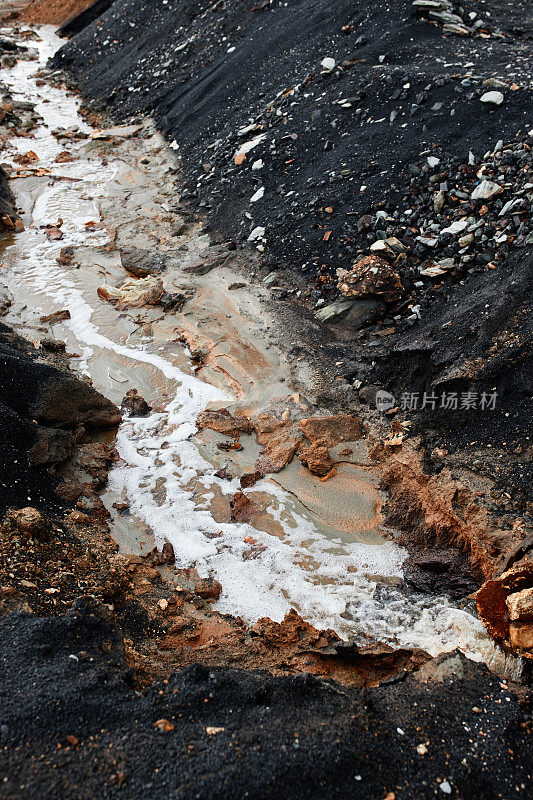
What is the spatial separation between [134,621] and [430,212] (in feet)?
16.2

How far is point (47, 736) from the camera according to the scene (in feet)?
7.42

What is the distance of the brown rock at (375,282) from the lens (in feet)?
17.9

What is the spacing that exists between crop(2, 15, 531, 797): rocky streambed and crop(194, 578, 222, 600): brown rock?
0.02 m

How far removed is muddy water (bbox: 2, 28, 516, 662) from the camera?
3.64 meters

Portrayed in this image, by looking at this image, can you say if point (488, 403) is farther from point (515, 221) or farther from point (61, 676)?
point (61, 676)

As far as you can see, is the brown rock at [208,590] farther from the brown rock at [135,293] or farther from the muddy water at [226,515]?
the brown rock at [135,293]

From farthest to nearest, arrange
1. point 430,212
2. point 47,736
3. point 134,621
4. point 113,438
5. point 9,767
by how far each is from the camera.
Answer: point 430,212 < point 113,438 < point 134,621 < point 47,736 < point 9,767

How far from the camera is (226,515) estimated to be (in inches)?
171

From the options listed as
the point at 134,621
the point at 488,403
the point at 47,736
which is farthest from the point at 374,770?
the point at 488,403

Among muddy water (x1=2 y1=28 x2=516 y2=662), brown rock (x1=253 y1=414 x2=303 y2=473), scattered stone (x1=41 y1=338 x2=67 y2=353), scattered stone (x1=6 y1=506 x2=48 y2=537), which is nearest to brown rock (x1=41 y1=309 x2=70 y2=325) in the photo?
muddy water (x1=2 y1=28 x2=516 y2=662)

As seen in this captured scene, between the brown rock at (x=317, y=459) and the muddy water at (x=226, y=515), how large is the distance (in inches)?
4.1

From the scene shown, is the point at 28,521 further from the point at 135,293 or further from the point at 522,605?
the point at 135,293

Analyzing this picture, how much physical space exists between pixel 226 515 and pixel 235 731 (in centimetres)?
200

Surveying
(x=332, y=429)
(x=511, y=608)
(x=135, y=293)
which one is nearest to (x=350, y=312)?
(x=332, y=429)
